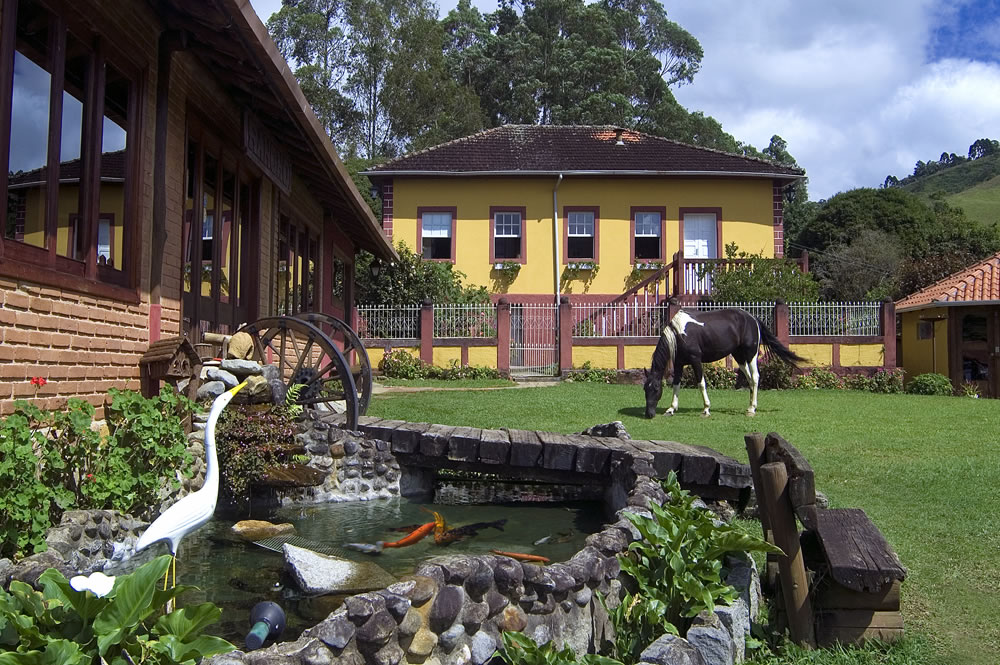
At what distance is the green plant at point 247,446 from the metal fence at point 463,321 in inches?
517

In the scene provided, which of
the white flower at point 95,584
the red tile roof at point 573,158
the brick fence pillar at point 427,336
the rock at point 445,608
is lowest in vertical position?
the rock at point 445,608

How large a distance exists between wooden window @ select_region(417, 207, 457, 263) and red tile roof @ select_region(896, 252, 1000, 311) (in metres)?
13.2

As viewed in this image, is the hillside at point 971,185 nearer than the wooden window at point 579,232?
No

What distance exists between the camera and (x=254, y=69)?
758cm

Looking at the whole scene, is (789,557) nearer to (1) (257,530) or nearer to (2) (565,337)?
(1) (257,530)

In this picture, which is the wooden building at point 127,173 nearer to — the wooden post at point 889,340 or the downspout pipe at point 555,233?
the wooden post at point 889,340

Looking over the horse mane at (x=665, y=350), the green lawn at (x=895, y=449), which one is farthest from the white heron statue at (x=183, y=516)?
the horse mane at (x=665, y=350)

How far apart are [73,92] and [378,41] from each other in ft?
130

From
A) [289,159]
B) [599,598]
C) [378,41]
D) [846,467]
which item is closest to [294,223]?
[289,159]

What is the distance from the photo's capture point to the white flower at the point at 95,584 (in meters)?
2.65

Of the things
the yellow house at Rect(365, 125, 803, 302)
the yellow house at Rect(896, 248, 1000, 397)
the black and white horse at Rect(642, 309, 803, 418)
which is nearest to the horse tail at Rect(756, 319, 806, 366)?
the black and white horse at Rect(642, 309, 803, 418)

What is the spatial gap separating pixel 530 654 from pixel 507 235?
22726 millimetres

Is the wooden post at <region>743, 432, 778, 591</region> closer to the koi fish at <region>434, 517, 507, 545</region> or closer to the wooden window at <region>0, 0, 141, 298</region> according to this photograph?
the koi fish at <region>434, 517, 507, 545</region>

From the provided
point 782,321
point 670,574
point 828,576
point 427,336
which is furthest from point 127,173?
point 782,321
